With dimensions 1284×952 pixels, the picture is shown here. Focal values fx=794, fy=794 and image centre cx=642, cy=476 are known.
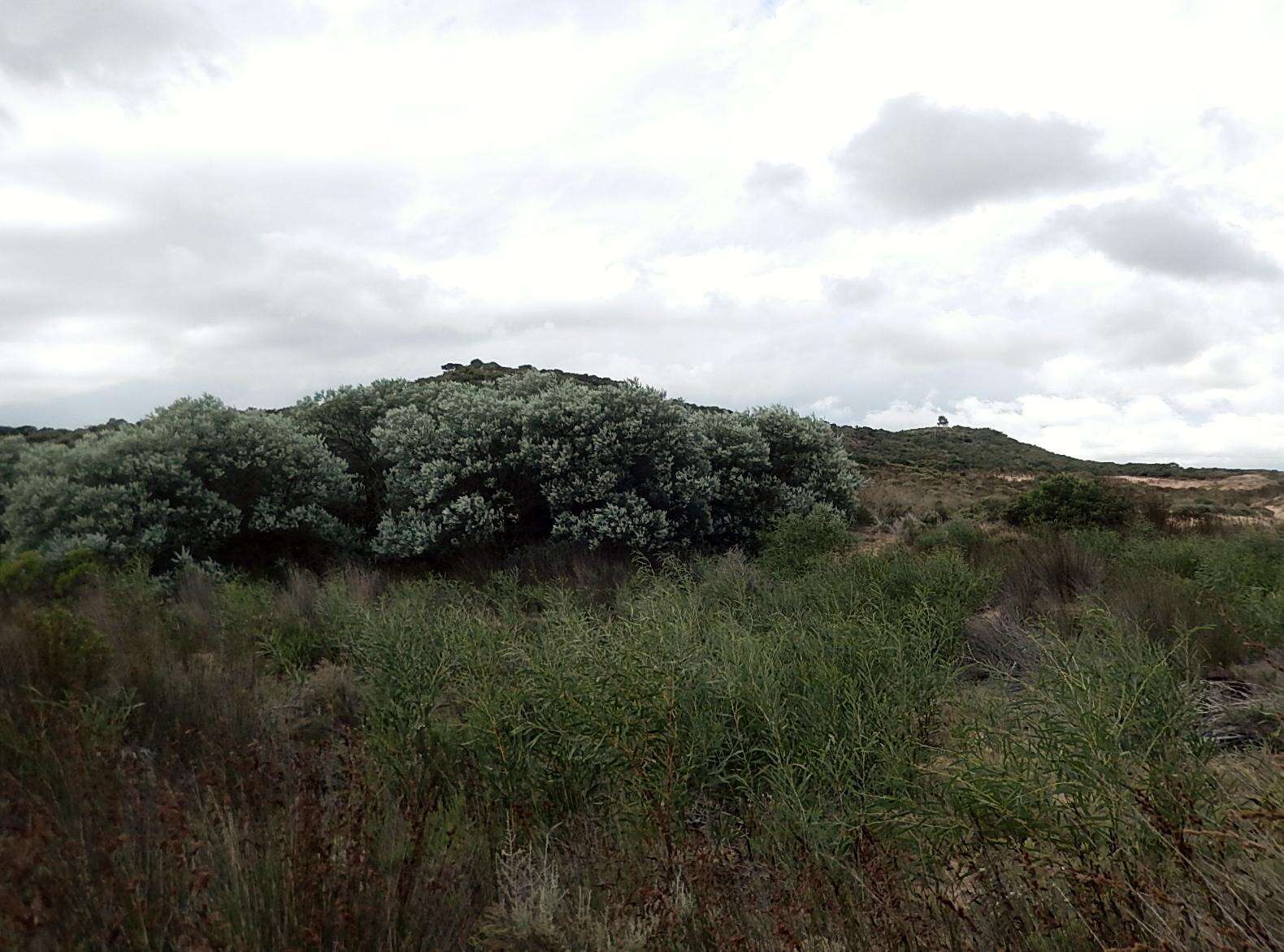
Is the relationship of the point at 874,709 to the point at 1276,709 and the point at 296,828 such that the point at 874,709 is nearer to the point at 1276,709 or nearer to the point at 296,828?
the point at 1276,709

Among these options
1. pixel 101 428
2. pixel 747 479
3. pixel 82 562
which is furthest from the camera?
pixel 747 479

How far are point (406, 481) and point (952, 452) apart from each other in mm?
42997

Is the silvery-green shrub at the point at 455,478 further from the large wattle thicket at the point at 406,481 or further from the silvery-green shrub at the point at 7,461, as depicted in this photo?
the silvery-green shrub at the point at 7,461

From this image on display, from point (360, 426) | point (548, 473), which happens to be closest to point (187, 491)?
point (360, 426)

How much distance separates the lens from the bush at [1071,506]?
13.3 m

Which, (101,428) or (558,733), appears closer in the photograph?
(558,733)

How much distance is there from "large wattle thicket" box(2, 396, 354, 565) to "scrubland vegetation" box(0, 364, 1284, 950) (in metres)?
0.07

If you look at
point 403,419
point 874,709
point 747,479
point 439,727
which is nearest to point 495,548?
point 403,419

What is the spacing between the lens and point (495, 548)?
1122 cm

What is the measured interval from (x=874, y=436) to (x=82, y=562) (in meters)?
50.4

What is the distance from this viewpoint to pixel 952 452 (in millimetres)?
48250

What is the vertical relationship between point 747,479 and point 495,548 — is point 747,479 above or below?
above

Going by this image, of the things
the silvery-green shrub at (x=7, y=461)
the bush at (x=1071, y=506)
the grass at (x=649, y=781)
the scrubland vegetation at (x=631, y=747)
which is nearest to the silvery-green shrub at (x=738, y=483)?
the scrubland vegetation at (x=631, y=747)

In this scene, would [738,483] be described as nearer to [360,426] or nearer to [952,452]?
[360,426]
